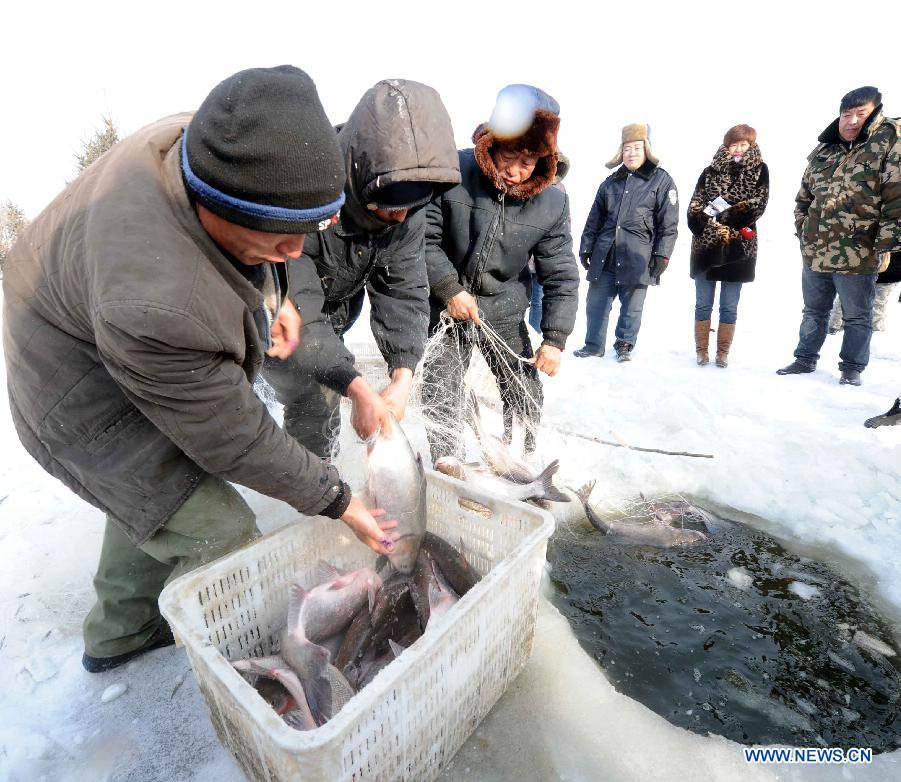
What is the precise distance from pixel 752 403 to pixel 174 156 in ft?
18.4

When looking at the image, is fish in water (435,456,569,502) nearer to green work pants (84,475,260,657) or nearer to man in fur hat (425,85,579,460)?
man in fur hat (425,85,579,460)

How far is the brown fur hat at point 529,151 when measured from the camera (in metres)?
3.32

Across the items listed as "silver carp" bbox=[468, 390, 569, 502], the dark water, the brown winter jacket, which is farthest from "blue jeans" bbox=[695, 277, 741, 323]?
the brown winter jacket

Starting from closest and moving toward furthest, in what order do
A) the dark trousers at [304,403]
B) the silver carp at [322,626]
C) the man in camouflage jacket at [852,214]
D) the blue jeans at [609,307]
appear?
the silver carp at [322,626]
the dark trousers at [304,403]
the man in camouflage jacket at [852,214]
the blue jeans at [609,307]

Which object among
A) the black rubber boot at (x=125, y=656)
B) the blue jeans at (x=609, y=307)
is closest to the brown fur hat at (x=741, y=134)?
the blue jeans at (x=609, y=307)

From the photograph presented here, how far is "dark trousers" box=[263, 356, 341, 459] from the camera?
111 inches

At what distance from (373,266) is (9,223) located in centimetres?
1624

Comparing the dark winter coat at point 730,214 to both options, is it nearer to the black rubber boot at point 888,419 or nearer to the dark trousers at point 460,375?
the black rubber boot at point 888,419

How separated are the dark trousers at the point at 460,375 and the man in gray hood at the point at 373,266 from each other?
2.64 feet

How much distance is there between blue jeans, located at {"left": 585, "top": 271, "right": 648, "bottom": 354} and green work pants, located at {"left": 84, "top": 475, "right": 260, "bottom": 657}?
6.08 metres

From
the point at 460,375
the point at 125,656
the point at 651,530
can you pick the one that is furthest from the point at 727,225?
the point at 125,656

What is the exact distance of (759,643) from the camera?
259cm

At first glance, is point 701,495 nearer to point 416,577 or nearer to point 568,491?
point 568,491

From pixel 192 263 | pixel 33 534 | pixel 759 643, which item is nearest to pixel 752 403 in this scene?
pixel 759 643
